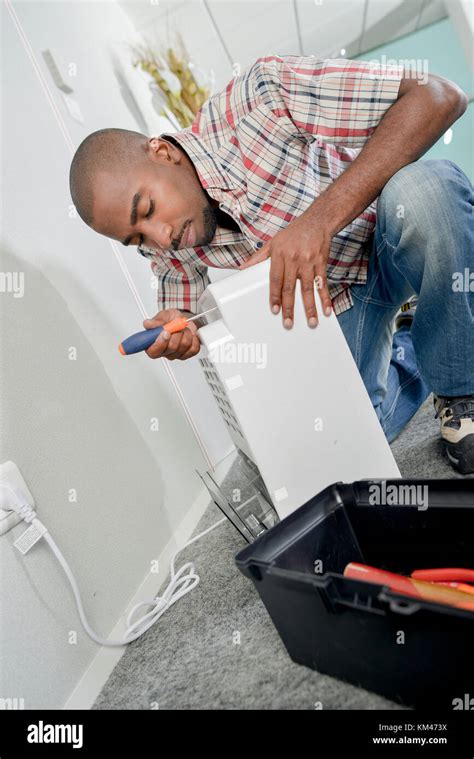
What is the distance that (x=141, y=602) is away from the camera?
75 cm

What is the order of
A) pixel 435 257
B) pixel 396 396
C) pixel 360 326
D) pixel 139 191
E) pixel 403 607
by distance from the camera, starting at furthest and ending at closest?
pixel 396 396 → pixel 360 326 → pixel 139 191 → pixel 435 257 → pixel 403 607

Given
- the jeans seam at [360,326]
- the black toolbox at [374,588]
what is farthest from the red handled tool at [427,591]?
the jeans seam at [360,326]

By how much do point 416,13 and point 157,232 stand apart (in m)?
3.05

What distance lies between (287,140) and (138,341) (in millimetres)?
385

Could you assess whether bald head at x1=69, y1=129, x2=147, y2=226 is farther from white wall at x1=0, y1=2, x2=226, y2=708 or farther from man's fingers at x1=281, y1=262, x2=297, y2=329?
man's fingers at x1=281, y1=262, x2=297, y2=329

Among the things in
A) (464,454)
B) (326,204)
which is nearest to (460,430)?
(464,454)

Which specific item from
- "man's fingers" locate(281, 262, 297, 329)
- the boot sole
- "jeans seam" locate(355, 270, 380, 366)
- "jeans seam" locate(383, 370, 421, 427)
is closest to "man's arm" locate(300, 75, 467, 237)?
"man's fingers" locate(281, 262, 297, 329)

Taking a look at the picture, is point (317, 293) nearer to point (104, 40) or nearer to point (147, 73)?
point (104, 40)

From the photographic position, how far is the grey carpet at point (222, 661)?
0.49 meters

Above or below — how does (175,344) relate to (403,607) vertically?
above

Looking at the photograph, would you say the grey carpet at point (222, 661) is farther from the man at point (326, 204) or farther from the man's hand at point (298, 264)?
the man's hand at point (298, 264)

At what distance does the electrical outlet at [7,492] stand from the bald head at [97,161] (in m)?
0.41

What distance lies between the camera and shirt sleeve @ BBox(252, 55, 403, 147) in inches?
28.3

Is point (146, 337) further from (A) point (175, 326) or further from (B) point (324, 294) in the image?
(B) point (324, 294)
